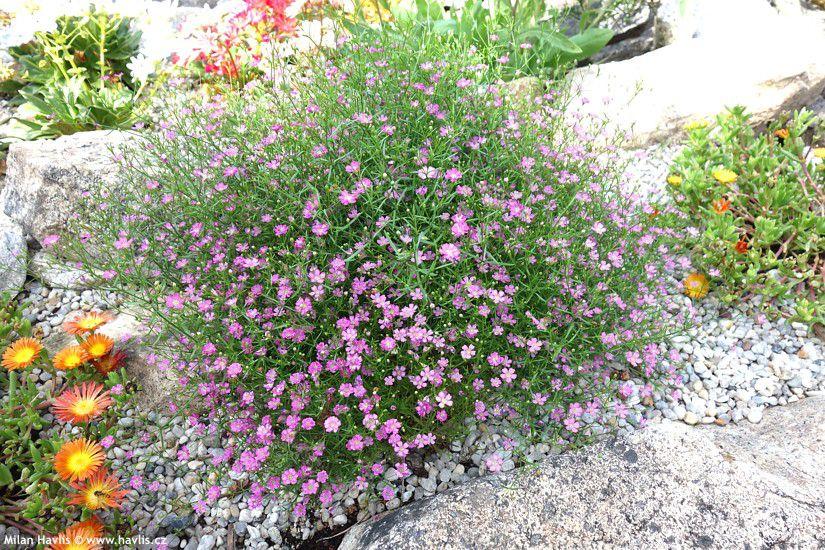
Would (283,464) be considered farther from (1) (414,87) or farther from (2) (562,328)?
(1) (414,87)

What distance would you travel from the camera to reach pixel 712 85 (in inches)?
169

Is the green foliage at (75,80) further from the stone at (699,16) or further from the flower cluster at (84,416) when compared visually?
the stone at (699,16)

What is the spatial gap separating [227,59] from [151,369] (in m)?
2.91

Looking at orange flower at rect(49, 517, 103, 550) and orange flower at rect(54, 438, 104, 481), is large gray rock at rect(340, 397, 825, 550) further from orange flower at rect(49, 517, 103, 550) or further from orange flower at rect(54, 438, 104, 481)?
orange flower at rect(54, 438, 104, 481)

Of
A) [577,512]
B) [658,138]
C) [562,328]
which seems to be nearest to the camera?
[577,512]

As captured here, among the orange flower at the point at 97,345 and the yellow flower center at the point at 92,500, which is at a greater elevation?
the orange flower at the point at 97,345

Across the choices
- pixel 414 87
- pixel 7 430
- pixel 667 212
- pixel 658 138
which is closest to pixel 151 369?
pixel 7 430

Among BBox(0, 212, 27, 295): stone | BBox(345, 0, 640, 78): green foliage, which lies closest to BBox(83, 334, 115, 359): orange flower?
BBox(0, 212, 27, 295): stone

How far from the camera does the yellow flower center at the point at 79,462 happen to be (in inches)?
81.4

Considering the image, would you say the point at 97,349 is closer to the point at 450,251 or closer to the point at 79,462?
the point at 79,462

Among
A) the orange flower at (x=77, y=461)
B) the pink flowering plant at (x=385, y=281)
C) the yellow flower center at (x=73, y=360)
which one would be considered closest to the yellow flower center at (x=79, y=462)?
the orange flower at (x=77, y=461)

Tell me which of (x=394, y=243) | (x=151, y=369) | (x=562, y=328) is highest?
(x=394, y=243)

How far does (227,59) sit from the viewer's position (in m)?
4.57

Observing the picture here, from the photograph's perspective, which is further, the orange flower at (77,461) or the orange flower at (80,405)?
the orange flower at (80,405)
